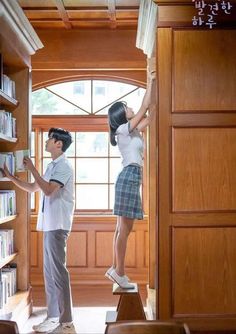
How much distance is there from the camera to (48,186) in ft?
12.9

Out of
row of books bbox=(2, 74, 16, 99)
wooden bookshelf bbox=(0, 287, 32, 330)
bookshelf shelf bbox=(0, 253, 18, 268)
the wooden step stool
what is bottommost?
wooden bookshelf bbox=(0, 287, 32, 330)

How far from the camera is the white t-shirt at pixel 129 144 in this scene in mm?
3576

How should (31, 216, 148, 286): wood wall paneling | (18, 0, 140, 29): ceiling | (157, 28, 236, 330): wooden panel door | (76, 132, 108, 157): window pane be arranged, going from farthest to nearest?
(76, 132, 108, 157): window pane → (31, 216, 148, 286): wood wall paneling → (18, 0, 140, 29): ceiling → (157, 28, 236, 330): wooden panel door

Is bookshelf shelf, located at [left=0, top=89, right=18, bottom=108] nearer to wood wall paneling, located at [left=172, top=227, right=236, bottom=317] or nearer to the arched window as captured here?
the arched window

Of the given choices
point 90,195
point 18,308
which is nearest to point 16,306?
point 18,308

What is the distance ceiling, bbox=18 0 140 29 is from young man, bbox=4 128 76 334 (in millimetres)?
1428

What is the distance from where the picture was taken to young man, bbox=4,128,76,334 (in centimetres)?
396

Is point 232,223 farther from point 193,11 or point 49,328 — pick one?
point 49,328

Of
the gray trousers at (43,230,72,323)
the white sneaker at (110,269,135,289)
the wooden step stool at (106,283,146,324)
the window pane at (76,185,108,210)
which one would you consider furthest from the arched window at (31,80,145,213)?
the wooden step stool at (106,283,146,324)

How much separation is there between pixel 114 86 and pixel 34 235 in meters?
2.03

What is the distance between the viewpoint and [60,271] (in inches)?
157

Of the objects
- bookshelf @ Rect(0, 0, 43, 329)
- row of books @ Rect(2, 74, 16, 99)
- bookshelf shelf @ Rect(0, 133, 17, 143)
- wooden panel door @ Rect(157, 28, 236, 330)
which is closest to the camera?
wooden panel door @ Rect(157, 28, 236, 330)

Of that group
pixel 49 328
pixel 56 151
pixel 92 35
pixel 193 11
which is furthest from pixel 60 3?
pixel 49 328

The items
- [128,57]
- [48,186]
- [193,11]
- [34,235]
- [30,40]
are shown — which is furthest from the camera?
[34,235]
